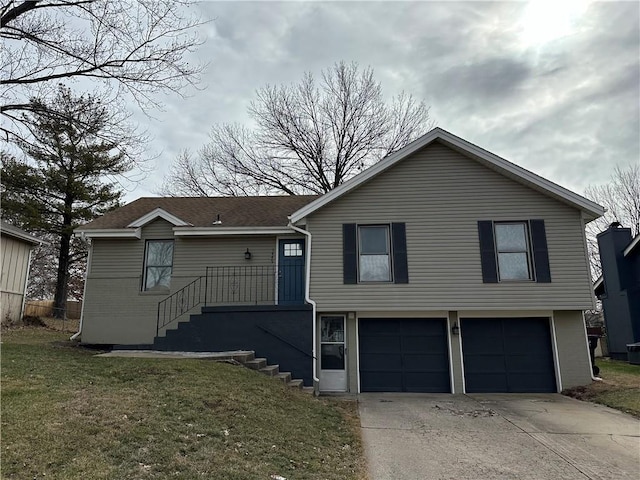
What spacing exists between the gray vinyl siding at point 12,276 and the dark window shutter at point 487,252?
598 inches

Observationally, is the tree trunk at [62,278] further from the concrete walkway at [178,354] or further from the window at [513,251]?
the window at [513,251]

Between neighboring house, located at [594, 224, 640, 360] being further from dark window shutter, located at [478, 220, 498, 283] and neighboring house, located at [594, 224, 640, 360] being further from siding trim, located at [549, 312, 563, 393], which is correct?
dark window shutter, located at [478, 220, 498, 283]

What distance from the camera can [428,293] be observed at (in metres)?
10.5

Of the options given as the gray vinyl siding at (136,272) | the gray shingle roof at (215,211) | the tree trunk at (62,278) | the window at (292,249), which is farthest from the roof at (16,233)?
the window at (292,249)

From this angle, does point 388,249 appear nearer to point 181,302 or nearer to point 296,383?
point 296,383

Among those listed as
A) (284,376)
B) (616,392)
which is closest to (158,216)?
(284,376)

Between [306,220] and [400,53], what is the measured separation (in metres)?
6.85

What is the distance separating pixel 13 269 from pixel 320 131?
1537 cm

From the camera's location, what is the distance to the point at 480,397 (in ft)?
33.1

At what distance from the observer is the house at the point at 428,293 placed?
10.3 meters

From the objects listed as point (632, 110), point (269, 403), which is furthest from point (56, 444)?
point (632, 110)

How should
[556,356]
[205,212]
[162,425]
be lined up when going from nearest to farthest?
[162,425], [556,356], [205,212]

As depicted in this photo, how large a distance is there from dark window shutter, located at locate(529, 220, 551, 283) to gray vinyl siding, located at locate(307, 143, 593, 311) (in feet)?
0.45

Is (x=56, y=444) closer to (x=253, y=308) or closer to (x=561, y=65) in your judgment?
(x=253, y=308)
